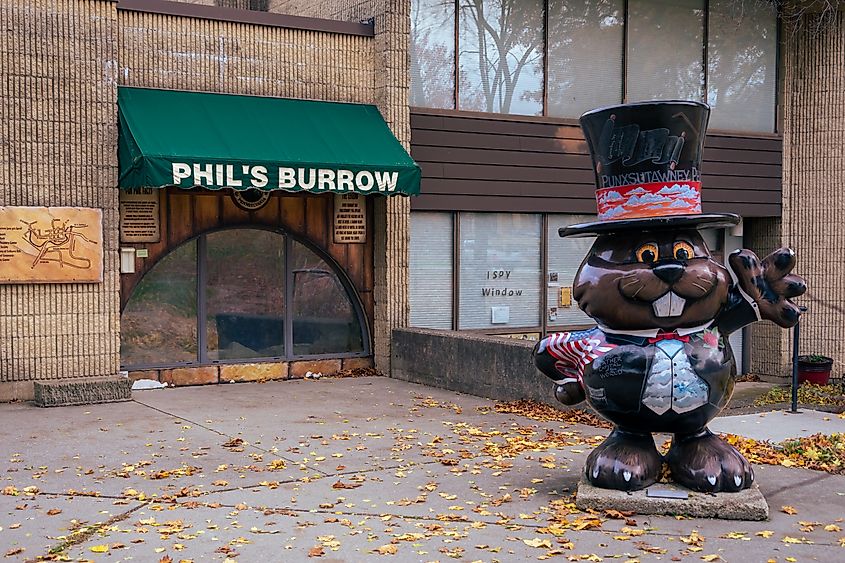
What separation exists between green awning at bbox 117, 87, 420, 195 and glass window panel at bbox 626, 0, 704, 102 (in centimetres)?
498

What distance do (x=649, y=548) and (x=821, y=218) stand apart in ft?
42.5

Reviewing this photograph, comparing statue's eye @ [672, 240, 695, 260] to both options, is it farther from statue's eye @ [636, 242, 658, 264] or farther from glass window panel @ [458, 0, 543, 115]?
glass window panel @ [458, 0, 543, 115]

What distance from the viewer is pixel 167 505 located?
734 centimetres

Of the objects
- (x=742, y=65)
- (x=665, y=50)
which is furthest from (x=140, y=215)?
(x=742, y=65)

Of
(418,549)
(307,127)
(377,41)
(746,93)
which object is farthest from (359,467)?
(746,93)

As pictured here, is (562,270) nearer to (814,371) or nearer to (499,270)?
(499,270)

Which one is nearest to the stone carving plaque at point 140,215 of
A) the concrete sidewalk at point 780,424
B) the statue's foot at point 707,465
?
the concrete sidewalk at point 780,424

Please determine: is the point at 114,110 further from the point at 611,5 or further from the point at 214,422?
the point at 611,5

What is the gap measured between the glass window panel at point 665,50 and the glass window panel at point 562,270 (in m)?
2.47

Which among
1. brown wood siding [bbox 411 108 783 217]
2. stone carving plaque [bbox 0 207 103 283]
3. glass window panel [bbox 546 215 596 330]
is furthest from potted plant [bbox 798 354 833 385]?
stone carving plaque [bbox 0 207 103 283]

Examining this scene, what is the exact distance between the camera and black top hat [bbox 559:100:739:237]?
7.14 meters

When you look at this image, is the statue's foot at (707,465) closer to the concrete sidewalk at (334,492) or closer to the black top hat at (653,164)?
the concrete sidewalk at (334,492)

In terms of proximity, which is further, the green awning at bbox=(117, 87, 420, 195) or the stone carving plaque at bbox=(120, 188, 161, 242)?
the stone carving plaque at bbox=(120, 188, 161, 242)

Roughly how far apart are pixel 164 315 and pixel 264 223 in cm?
178
